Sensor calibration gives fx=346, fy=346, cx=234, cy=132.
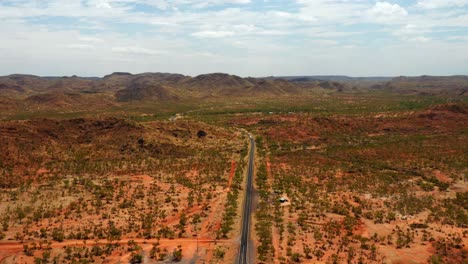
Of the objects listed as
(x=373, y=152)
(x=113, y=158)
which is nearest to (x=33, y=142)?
(x=113, y=158)

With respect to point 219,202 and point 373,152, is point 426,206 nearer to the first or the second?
point 219,202

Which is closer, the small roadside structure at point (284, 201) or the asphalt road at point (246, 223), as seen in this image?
the asphalt road at point (246, 223)

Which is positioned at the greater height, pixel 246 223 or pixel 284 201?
pixel 284 201

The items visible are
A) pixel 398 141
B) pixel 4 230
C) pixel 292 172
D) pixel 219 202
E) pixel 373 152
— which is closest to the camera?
pixel 4 230

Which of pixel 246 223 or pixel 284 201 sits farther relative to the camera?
pixel 284 201

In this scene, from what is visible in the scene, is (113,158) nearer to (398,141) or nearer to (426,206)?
(426,206)

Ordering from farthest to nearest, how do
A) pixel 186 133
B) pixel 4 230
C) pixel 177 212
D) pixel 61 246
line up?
pixel 186 133
pixel 177 212
pixel 4 230
pixel 61 246

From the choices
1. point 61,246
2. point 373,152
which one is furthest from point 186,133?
point 61,246

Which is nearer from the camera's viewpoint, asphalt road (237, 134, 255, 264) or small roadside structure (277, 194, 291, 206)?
asphalt road (237, 134, 255, 264)

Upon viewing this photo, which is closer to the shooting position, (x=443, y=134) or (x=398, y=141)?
(x=398, y=141)

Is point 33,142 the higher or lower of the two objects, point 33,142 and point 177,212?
the higher
